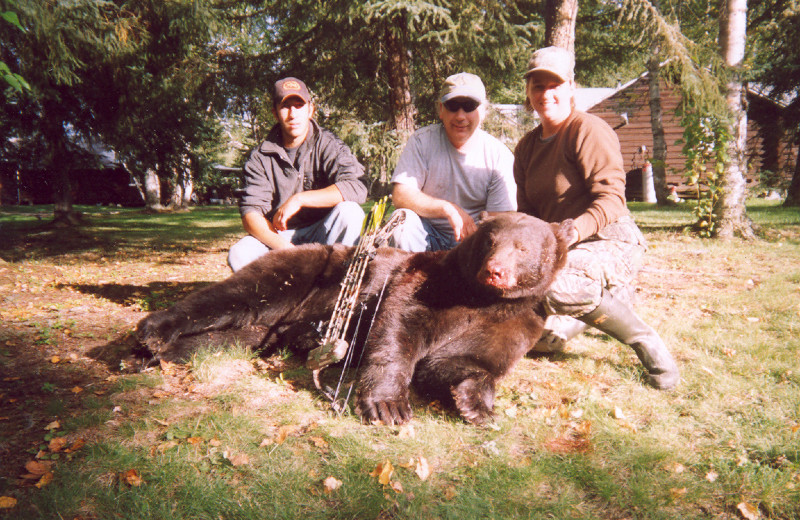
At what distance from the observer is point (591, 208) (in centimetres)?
282

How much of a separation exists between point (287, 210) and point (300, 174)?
0.51 m

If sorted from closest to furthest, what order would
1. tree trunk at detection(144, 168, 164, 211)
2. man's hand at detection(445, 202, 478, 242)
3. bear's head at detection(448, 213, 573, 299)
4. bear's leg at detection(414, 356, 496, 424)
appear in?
1. bear's leg at detection(414, 356, 496, 424)
2. bear's head at detection(448, 213, 573, 299)
3. man's hand at detection(445, 202, 478, 242)
4. tree trunk at detection(144, 168, 164, 211)

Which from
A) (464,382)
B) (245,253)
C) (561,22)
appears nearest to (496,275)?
(464,382)

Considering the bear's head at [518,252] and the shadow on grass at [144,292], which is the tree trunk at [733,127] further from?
the shadow on grass at [144,292]

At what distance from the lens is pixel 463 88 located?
136 inches

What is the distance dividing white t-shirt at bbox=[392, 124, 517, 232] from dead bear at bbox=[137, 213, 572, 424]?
2.97 feet

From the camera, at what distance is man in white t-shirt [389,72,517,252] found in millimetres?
3648

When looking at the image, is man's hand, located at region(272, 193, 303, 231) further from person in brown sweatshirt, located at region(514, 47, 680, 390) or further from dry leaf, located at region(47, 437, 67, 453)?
dry leaf, located at region(47, 437, 67, 453)

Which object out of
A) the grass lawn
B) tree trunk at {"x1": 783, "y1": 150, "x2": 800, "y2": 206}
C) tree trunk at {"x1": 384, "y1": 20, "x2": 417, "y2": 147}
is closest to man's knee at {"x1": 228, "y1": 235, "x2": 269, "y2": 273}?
the grass lawn

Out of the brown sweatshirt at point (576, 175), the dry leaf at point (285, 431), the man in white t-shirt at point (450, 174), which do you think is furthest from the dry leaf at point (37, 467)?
the brown sweatshirt at point (576, 175)

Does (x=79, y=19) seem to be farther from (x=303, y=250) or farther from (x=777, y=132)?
(x=777, y=132)

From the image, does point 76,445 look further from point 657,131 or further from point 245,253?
point 657,131

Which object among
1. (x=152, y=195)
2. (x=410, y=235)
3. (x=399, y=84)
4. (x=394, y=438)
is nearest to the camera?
(x=394, y=438)

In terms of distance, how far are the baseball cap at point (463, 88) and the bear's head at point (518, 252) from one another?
1160 millimetres
